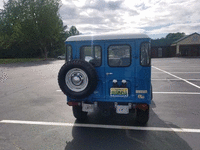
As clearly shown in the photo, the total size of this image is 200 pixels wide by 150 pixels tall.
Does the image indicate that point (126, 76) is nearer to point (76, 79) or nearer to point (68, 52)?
point (76, 79)

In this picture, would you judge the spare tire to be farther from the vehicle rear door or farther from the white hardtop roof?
the white hardtop roof

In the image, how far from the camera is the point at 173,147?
355 cm

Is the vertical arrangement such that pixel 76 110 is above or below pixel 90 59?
below

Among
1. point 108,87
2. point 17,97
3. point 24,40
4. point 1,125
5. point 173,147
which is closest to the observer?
point 173,147

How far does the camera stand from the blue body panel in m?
4.20

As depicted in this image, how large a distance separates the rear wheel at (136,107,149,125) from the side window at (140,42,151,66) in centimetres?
127

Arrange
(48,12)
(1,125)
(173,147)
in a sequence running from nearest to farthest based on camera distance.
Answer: (173,147), (1,125), (48,12)

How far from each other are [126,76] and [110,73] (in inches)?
16.3

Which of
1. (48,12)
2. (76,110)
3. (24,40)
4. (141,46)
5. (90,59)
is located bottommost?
(76,110)

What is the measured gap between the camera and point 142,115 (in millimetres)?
4609

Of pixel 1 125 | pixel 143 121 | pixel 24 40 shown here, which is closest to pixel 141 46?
Result: pixel 143 121

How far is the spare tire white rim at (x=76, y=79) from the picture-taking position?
4219 mm

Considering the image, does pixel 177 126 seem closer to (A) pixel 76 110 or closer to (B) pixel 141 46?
(B) pixel 141 46

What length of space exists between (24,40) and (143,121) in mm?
44350
